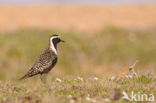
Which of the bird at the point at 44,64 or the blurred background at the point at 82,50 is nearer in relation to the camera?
the bird at the point at 44,64

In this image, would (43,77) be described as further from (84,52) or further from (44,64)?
(84,52)

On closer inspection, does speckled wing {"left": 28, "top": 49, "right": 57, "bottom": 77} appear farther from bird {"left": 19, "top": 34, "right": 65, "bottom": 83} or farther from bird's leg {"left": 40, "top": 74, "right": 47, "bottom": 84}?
bird's leg {"left": 40, "top": 74, "right": 47, "bottom": 84}

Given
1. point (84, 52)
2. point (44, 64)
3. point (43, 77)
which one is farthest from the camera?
point (84, 52)

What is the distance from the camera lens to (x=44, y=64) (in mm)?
10297

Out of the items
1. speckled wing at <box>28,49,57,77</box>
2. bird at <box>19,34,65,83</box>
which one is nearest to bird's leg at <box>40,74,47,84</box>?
bird at <box>19,34,65,83</box>

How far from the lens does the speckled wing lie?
10203 millimetres

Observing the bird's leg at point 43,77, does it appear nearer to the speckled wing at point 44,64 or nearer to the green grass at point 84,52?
the speckled wing at point 44,64

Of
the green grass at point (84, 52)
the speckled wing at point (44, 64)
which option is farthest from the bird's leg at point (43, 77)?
the green grass at point (84, 52)

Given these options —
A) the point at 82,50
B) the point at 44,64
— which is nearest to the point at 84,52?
the point at 82,50

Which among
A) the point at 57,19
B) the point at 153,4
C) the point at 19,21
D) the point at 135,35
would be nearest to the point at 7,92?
the point at 135,35

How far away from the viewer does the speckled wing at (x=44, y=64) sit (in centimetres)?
1020

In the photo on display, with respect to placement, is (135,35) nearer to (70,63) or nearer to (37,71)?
(70,63)

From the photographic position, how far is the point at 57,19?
34.2 meters

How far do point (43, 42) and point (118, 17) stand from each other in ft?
49.5
